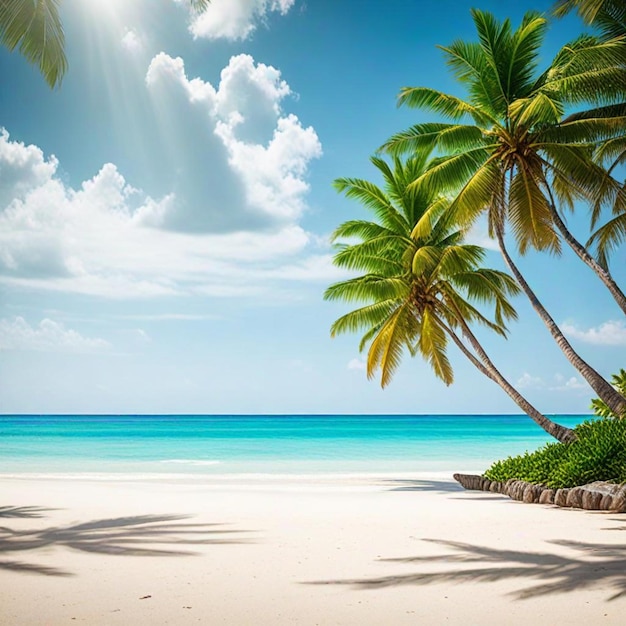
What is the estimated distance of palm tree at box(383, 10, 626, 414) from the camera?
1373 cm

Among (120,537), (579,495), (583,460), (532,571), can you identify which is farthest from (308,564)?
(583,460)

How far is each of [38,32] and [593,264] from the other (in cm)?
1160

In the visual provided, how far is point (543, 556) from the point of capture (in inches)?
257

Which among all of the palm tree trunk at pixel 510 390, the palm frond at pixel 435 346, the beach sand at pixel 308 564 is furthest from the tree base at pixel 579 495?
the palm frond at pixel 435 346

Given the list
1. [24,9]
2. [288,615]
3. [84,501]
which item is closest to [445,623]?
[288,615]

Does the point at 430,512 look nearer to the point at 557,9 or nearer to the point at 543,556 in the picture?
the point at 543,556

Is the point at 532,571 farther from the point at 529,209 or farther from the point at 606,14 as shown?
the point at 606,14

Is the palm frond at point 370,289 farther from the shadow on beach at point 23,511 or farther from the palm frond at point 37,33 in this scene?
the shadow on beach at point 23,511

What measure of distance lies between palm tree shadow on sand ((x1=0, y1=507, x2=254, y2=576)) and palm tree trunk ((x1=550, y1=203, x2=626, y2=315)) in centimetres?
934

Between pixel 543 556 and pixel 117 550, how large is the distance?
4213 millimetres

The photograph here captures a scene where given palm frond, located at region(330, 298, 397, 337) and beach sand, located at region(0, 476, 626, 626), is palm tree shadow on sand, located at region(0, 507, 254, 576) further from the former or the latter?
palm frond, located at region(330, 298, 397, 337)

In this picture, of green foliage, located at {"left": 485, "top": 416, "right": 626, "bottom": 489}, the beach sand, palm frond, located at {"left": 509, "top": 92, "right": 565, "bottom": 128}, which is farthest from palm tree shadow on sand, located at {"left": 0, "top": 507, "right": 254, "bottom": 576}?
palm frond, located at {"left": 509, "top": 92, "right": 565, "bottom": 128}

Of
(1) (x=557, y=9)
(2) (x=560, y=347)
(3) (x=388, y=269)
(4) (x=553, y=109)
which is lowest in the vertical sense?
(2) (x=560, y=347)

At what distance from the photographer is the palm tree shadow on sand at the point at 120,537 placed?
6801 millimetres
